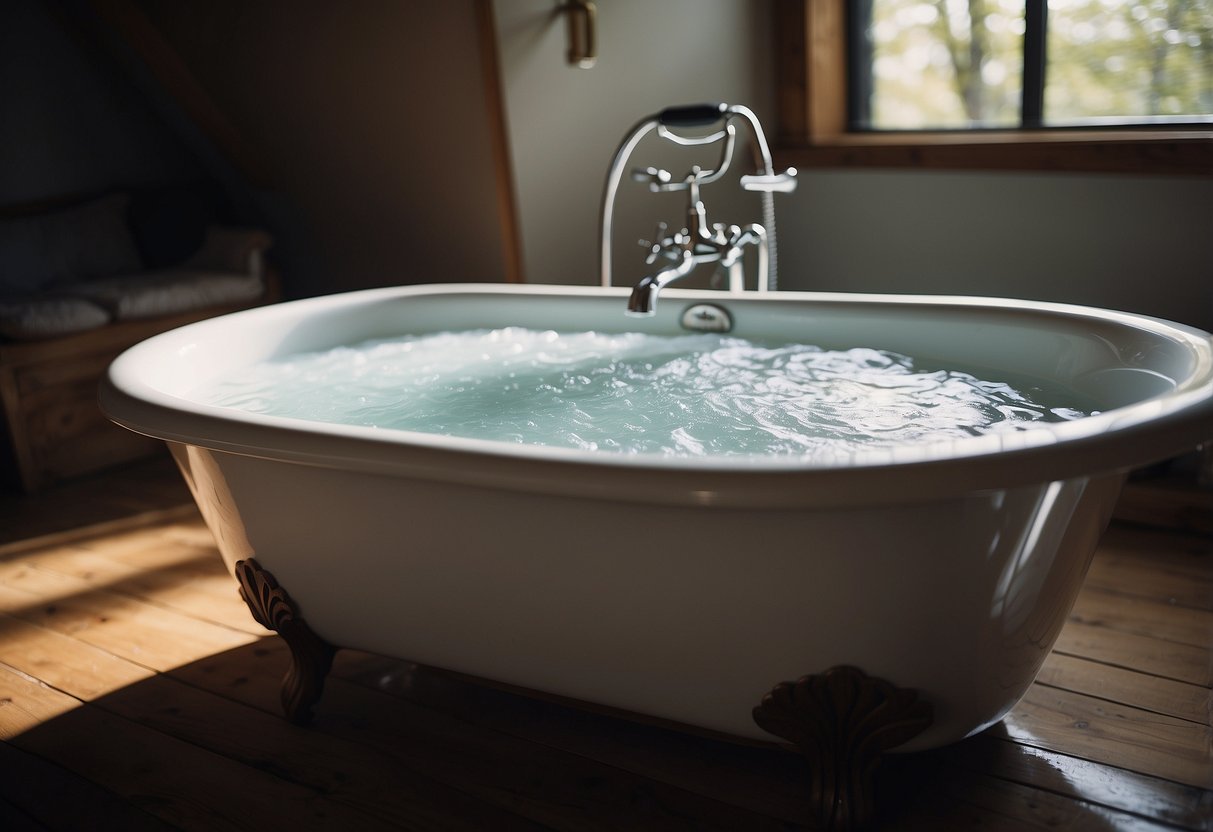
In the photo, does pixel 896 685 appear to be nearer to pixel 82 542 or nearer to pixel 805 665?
pixel 805 665

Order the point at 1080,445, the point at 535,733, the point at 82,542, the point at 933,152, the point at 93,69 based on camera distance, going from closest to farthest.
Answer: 1. the point at 1080,445
2. the point at 535,733
3. the point at 82,542
4. the point at 933,152
5. the point at 93,69

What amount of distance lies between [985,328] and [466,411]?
0.97 metres

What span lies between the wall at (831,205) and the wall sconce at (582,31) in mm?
54

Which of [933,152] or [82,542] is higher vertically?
[933,152]

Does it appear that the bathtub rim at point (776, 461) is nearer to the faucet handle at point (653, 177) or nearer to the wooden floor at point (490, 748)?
the wooden floor at point (490, 748)

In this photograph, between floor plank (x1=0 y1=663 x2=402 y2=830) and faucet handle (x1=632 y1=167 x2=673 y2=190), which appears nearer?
floor plank (x1=0 y1=663 x2=402 y2=830)

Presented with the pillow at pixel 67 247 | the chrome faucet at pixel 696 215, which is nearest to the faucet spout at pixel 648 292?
the chrome faucet at pixel 696 215

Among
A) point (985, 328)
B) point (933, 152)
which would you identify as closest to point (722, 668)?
point (985, 328)

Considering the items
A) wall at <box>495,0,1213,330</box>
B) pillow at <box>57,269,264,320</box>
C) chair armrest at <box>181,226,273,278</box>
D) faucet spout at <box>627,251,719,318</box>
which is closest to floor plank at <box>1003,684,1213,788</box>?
faucet spout at <box>627,251,719,318</box>

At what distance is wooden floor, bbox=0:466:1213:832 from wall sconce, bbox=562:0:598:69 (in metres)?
1.63

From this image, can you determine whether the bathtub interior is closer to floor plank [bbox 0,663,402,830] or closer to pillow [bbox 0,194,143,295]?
floor plank [bbox 0,663,402,830]

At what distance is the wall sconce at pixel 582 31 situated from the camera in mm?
2646

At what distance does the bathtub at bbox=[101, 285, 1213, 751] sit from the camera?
1.13m

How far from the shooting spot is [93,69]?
3746 mm
